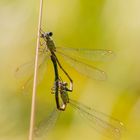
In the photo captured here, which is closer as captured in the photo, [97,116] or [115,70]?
[97,116]

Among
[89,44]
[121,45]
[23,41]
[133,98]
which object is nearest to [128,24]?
[121,45]

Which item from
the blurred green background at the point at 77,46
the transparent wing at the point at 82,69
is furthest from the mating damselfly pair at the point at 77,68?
the blurred green background at the point at 77,46

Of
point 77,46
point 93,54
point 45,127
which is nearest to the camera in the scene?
point 45,127

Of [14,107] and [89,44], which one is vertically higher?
[89,44]

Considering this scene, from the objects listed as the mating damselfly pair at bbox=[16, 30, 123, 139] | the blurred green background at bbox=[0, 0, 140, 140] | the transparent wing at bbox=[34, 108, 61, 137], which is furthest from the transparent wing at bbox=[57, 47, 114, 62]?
the blurred green background at bbox=[0, 0, 140, 140]

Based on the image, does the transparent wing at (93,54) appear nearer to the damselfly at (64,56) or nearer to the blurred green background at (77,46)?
the damselfly at (64,56)

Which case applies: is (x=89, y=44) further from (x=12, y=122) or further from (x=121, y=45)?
(x=12, y=122)

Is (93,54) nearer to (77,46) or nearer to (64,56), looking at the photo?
(64,56)

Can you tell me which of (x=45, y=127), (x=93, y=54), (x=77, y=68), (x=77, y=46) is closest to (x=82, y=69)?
(x=77, y=68)

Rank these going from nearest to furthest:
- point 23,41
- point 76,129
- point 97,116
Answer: point 97,116
point 76,129
point 23,41
